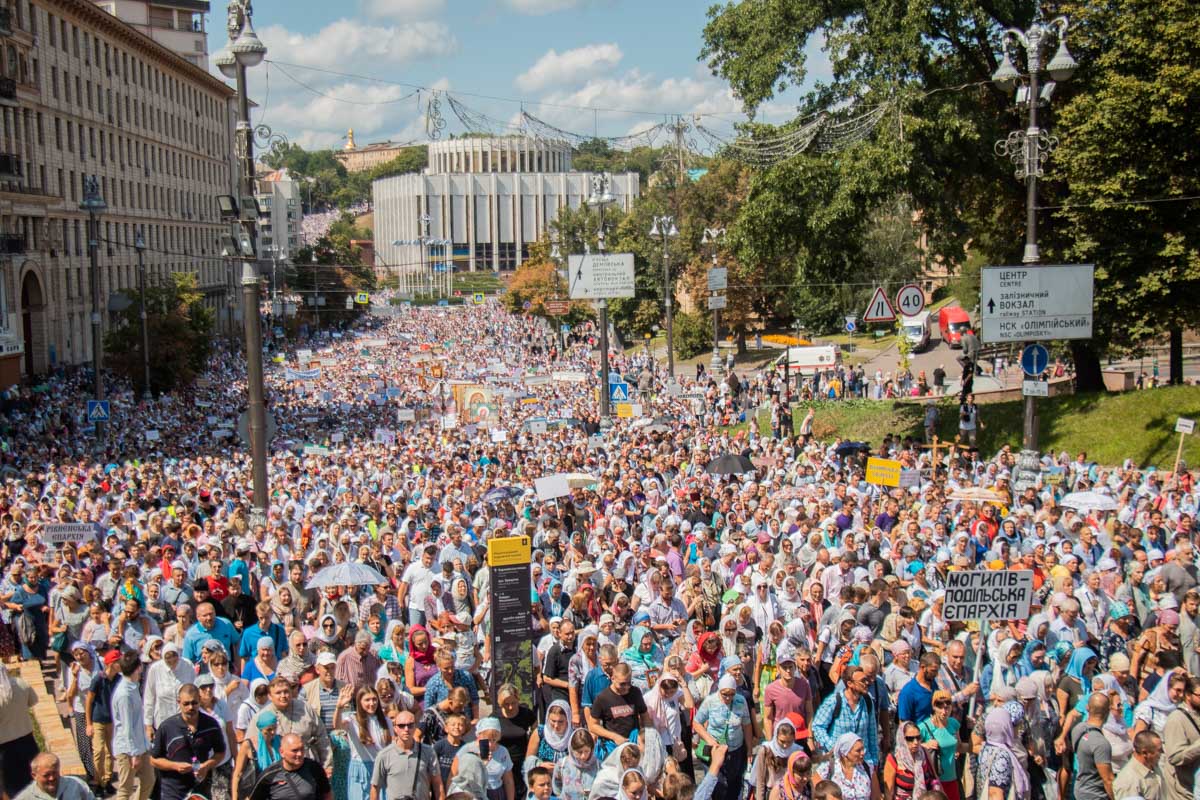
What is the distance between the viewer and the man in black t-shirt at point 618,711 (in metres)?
8.16

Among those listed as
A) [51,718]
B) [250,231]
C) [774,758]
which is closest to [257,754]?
[774,758]

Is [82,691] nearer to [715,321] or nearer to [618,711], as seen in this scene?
[618,711]

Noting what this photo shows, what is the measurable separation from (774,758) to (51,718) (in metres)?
7.66

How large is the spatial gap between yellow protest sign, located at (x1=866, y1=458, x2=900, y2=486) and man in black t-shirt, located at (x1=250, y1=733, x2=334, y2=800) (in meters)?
12.5

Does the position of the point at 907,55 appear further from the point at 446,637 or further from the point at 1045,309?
the point at 446,637

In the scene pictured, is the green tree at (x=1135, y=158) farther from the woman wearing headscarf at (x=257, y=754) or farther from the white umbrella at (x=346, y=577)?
the woman wearing headscarf at (x=257, y=754)

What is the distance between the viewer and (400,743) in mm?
7238

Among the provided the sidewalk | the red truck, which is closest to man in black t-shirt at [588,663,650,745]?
the sidewalk

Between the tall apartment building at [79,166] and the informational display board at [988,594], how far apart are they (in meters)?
40.0

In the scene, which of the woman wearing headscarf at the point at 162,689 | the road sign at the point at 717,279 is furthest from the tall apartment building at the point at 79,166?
the woman wearing headscarf at the point at 162,689

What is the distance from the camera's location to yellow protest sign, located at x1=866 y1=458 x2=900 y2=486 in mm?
18016

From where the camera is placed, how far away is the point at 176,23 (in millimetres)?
92875

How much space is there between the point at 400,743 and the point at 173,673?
220 cm

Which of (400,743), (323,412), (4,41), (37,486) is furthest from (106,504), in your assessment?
(4,41)
